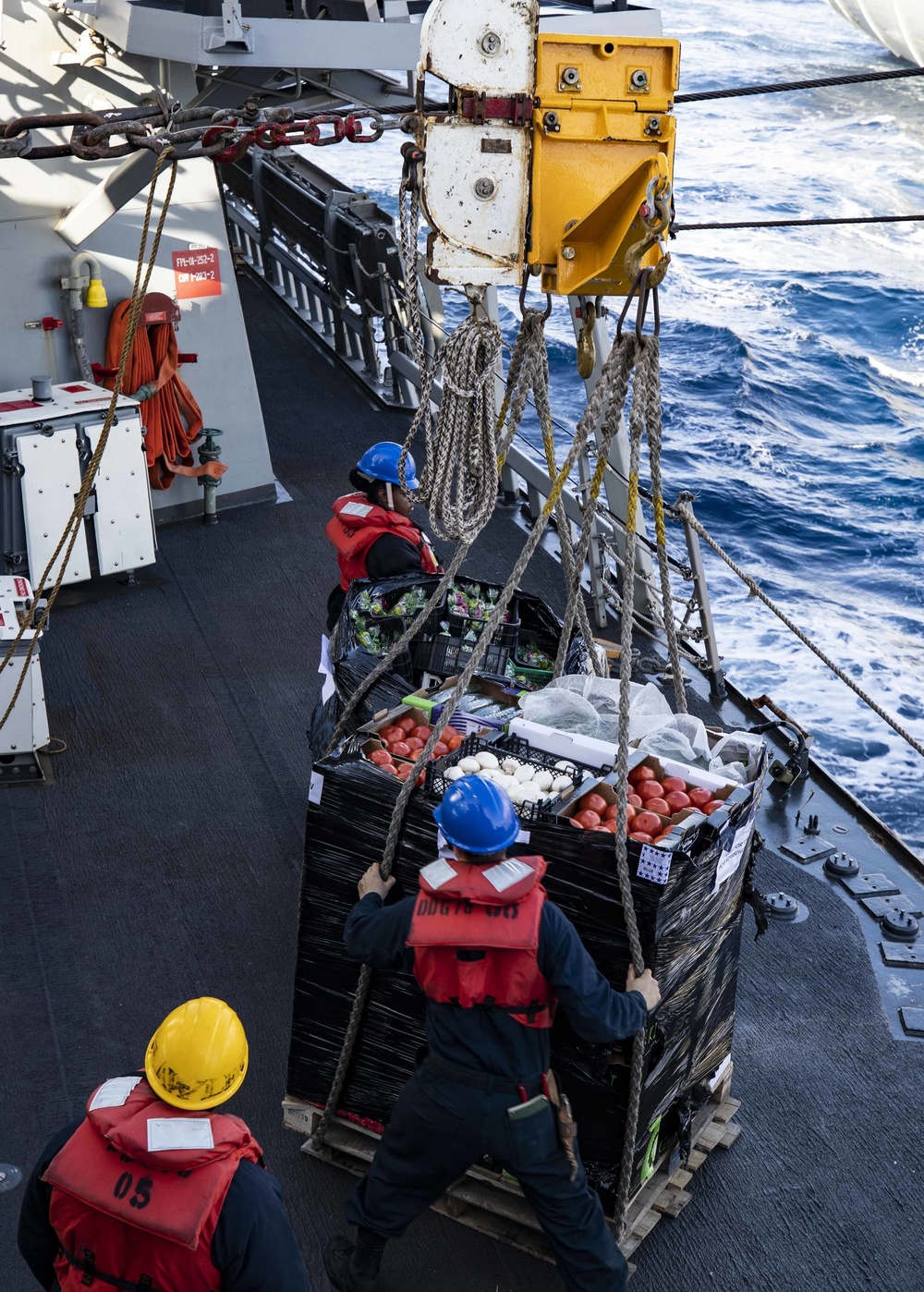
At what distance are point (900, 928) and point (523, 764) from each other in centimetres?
237


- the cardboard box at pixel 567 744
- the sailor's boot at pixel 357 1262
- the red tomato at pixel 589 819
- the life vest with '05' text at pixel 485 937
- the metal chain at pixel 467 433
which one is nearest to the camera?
the life vest with '05' text at pixel 485 937

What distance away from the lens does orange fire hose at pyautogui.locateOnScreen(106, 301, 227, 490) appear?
794 cm

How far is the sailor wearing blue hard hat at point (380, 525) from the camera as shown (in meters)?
5.31

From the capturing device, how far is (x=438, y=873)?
10.6 ft

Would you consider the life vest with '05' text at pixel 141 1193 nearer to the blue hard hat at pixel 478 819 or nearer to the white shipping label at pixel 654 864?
the blue hard hat at pixel 478 819

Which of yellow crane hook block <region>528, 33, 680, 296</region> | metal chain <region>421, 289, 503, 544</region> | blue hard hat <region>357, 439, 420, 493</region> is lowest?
blue hard hat <region>357, 439, 420, 493</region>

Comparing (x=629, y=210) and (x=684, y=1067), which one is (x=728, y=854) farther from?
(x=629, y=210)

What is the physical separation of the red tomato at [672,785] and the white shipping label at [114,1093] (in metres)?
1.85

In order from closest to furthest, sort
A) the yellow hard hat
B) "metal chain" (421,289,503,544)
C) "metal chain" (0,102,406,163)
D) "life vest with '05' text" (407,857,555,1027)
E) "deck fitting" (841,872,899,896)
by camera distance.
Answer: the yellow hard hat < "life vest with '05' text" (407,857,555,1027) < "metal chain" (421,289,503,544) < "metal chain" (0,102,406,163) < "deck fitting" (841,872,899,896)

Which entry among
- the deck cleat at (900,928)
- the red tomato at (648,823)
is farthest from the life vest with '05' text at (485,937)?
the deck cleat at (900,928)

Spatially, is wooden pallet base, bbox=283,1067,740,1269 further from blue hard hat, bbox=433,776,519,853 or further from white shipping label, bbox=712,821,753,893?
blue hard hat, bbox=433,776,519,853

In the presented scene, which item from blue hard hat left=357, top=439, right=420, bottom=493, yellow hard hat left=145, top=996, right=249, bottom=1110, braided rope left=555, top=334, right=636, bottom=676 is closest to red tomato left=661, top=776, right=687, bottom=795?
braided rope left=555, top=334, right=636, bottom=676

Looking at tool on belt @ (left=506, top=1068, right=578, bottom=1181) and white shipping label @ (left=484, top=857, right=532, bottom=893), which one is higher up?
white shipping label @ (left=484, top=857, right=532, bottom=893)

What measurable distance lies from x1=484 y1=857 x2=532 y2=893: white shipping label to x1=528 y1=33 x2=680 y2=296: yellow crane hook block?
5.38 ft
